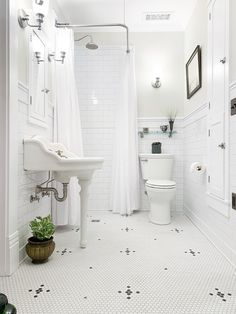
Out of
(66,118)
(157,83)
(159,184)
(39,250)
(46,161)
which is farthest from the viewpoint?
(157,83)

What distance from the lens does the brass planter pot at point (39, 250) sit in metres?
1.66

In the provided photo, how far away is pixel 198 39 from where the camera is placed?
262cm

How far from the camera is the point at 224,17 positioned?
1.86m

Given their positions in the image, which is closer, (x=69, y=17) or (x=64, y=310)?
(x=64, y=310)

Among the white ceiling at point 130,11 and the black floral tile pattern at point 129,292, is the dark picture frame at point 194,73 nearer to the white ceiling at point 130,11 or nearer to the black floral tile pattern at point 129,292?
the white ceiling at point 130,11

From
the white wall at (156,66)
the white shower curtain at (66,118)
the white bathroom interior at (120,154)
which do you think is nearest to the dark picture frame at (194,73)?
the white bathroom interior at (120,154)

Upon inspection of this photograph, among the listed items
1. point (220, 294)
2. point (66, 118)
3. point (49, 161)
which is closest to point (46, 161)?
point (49, 161)

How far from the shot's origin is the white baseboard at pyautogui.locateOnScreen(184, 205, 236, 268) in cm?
170

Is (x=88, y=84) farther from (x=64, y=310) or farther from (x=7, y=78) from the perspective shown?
(x=64, y=310)

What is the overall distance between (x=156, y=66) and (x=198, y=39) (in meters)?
0.75

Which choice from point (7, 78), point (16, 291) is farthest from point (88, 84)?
point (16, 291)

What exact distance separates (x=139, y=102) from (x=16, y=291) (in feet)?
8.65

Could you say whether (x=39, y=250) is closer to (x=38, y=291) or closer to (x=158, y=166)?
(x=38, y=291)

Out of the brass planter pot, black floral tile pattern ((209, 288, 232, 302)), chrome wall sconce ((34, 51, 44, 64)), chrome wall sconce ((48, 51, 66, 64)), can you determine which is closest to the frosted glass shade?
chrome wall sconce ((34, 51, 44, 64))
